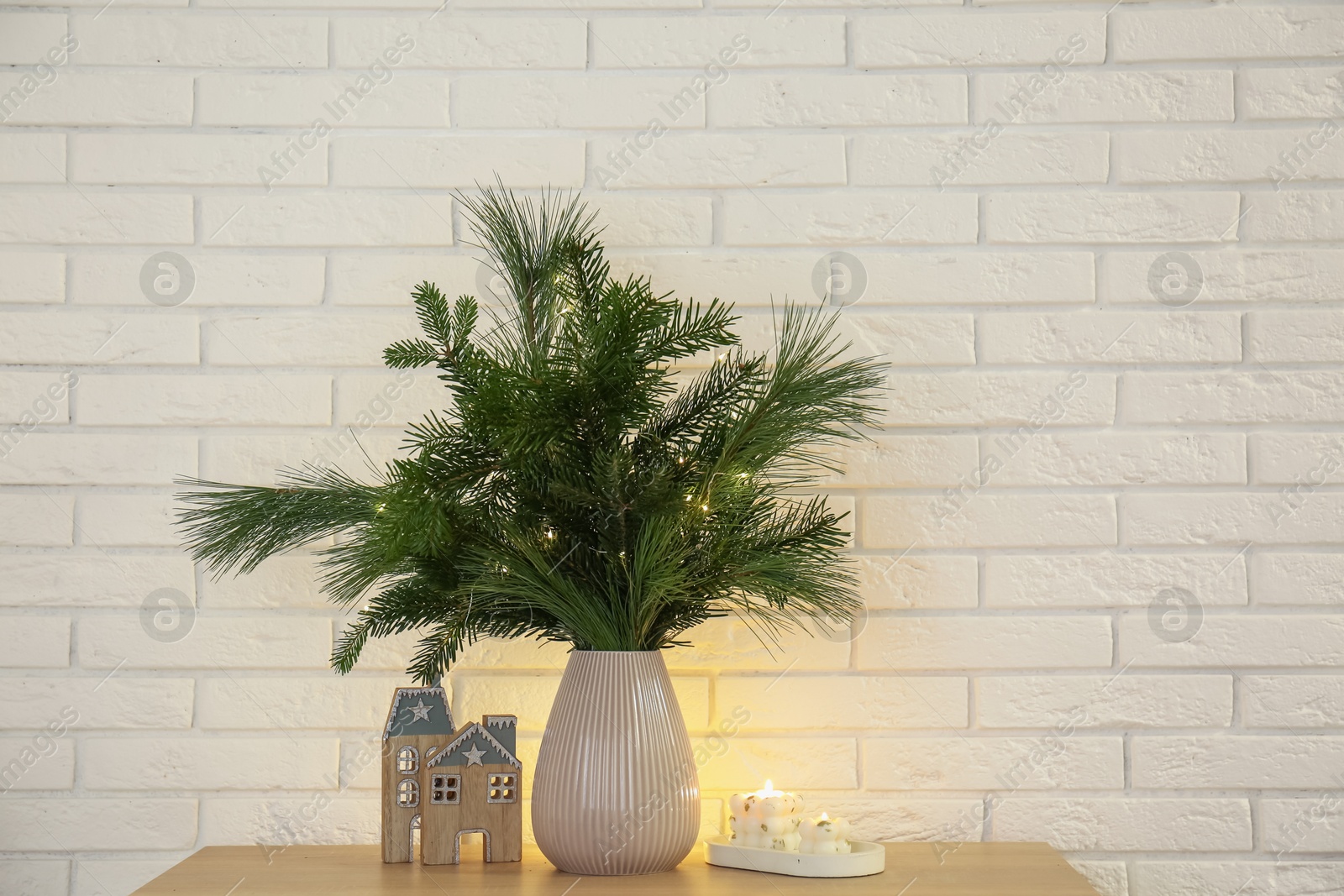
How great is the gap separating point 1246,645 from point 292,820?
105 cm

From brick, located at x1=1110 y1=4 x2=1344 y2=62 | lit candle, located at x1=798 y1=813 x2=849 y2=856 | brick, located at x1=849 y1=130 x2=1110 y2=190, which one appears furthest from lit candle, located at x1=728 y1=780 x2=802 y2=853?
→ brick, located at x1=1110 y1=4 x2=1344 y2=62

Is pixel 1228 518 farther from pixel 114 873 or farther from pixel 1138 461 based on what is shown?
pixel 114 873

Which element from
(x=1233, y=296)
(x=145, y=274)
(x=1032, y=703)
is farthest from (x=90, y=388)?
(x=1233, y=296)

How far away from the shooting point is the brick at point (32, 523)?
3.80 feet

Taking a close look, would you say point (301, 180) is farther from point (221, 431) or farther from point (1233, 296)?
point (1233, 296)

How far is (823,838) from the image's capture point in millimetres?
971

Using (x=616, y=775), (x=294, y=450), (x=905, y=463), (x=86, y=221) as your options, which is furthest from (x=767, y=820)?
(x=86, y=221)

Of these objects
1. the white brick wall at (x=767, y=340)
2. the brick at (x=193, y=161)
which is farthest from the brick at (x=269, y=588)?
the brick at (x=193, y=161)

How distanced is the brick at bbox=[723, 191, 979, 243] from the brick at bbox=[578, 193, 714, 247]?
0.03 meters

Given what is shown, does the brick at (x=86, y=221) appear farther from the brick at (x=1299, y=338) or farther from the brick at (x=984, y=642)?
the brick at (x=1299, y=338)

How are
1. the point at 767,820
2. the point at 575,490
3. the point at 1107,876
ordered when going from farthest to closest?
the point at 1107,876
the point at 767,820
the point at 575,490

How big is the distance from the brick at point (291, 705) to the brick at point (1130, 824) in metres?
0.69

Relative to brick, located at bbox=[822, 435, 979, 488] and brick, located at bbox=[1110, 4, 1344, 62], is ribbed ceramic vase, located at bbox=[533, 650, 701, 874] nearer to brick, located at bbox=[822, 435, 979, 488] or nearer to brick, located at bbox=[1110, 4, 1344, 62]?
brick, located at bbox=[822, 435, 979, 488]

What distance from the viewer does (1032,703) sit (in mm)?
1146
